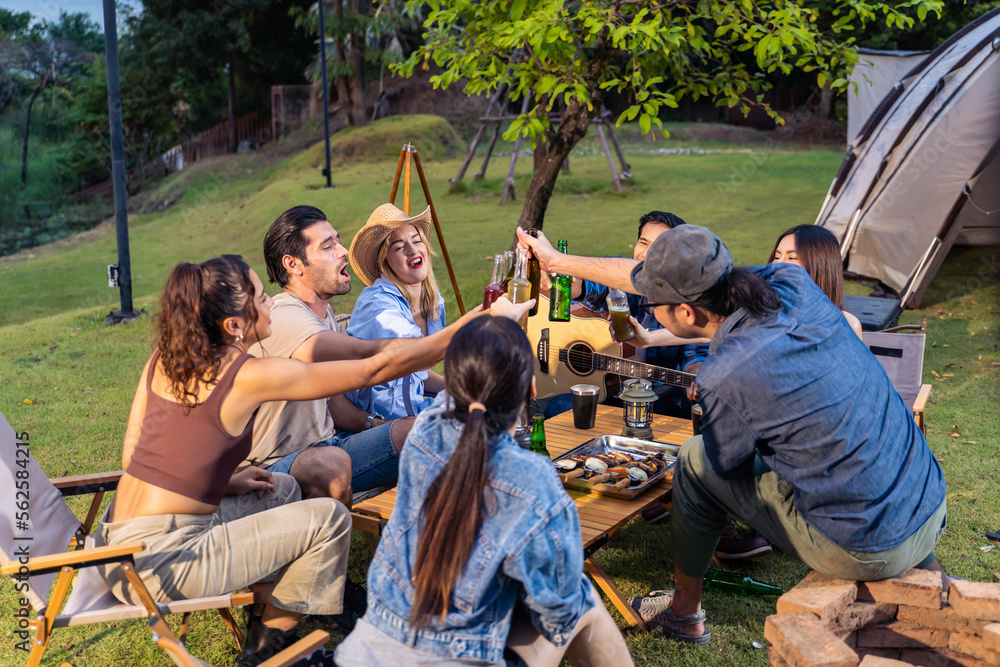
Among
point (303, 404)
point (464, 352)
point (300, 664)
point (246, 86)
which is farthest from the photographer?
point (246, 86)

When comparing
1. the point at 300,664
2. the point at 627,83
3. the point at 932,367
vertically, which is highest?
the point at 627,83

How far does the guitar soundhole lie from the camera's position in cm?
452

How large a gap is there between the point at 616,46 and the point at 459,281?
4277 mm

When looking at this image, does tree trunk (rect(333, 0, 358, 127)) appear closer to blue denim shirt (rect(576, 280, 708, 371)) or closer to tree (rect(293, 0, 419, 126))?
tree (rect(293, 0, 419, 126))

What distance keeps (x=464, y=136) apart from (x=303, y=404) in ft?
73.7

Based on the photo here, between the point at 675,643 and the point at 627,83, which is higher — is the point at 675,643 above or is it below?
below

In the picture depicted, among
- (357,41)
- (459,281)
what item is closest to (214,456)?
(459,281)

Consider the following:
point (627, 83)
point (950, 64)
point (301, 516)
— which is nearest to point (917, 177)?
point (950, 64)

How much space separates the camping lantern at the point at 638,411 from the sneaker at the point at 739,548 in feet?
1.98

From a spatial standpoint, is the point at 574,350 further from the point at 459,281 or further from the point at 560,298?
the point at 459,281

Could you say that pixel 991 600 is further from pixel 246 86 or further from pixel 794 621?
pixel 246 86

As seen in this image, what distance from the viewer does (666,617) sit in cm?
315

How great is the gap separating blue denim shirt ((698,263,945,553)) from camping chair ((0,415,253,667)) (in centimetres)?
164

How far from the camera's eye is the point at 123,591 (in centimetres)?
249
